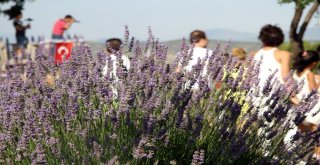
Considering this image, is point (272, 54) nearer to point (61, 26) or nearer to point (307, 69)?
point (307, 69)

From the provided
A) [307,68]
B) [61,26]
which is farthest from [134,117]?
[61,26]

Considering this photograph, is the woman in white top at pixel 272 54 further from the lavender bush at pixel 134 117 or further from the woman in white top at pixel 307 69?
the lavender bush at pixel 134 117

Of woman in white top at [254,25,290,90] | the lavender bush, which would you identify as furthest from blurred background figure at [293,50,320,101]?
the lavender bush

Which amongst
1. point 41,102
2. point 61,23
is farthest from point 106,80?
point 61,23

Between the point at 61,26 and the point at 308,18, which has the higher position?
the point at 61,26

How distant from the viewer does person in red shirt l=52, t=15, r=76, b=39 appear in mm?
15945

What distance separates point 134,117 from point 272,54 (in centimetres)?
384

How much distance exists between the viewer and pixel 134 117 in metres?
3.62

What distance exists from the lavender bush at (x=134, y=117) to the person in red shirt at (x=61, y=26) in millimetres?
11672

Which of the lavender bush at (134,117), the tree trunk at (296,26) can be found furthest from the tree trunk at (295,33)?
the lavender bush at (134,117)

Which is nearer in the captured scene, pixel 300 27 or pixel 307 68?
pixel 307 68

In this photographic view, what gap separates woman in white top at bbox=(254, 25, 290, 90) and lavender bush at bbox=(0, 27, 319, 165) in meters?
2.72

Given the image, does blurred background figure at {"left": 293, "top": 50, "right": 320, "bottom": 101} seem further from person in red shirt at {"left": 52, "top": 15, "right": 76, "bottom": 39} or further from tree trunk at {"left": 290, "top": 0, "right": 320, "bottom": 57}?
tree trunk at {"left": 290, "top": 0, "right": 320, "bottom": 57}

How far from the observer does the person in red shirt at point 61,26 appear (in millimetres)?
15945
